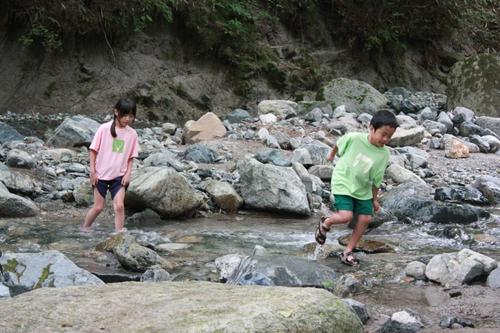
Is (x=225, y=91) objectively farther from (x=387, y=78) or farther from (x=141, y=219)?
(x=141, y=219)

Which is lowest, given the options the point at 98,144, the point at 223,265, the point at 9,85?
the point at 223,265

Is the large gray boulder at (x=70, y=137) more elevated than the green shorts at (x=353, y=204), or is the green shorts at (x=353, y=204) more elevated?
the large gray boulder at (x=70, y=137)

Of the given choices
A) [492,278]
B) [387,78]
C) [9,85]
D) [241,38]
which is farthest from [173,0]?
[492,278]

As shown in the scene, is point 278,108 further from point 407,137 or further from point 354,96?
point 407,137

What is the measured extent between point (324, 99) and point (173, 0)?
4.01 meters

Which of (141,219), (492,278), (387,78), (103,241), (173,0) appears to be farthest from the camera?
(387,78)

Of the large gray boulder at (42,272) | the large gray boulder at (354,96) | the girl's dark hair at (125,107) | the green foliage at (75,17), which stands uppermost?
the green foliage at (75,17)

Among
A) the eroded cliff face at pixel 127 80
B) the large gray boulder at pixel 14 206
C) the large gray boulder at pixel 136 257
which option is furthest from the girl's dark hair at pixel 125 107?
the eroded cliff face at pixel 127 80

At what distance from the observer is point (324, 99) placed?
13695mm

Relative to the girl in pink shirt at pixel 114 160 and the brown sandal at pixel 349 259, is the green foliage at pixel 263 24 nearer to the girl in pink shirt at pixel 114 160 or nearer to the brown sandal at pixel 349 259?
the girl in pink shirt at pixel 114 160

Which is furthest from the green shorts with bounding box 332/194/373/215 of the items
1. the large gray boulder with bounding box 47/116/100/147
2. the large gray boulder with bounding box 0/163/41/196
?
the large gray boulder with bounding box 47/116/100/147

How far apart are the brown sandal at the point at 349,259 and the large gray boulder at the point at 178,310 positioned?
2383 mm

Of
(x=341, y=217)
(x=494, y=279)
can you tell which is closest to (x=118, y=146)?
(x=341, y=217)

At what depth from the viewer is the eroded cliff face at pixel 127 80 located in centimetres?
1412
